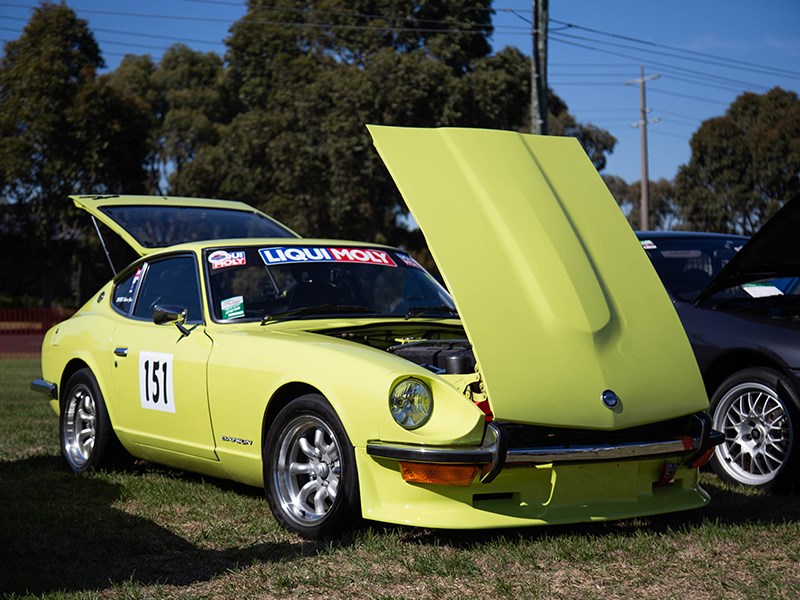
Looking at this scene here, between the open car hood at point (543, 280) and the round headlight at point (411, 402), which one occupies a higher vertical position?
the open car hood at point (543, 280)

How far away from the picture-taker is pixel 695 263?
7.67m

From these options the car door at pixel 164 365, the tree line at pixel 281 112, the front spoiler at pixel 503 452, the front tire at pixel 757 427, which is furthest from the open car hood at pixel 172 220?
the tree line at pixel 281 112

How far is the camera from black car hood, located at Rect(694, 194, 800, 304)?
Answer: 6.14 meters

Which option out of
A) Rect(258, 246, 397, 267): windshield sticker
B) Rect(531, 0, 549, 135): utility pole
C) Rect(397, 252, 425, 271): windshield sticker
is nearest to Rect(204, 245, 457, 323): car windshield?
Rect(258, 246, 397, 267): windshield sticker

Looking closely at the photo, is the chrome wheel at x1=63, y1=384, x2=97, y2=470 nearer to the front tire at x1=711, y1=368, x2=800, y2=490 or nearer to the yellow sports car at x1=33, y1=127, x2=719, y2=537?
the yellow sports car at x1=33, y1=127, x2=719, y2=537

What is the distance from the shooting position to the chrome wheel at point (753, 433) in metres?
6.10

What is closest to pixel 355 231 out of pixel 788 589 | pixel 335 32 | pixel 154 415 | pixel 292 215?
pixel 292 215

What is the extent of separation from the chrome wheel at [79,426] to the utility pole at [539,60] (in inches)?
490

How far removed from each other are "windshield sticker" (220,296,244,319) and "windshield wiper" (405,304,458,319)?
950 mm

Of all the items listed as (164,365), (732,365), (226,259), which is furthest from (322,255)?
(732,365)

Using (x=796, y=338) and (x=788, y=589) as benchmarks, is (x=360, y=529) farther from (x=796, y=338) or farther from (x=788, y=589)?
(x=796, y=338)

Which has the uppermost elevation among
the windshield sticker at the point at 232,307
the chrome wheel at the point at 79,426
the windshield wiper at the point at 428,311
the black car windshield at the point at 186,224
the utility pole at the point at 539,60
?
the utility pole at the point at 539,60

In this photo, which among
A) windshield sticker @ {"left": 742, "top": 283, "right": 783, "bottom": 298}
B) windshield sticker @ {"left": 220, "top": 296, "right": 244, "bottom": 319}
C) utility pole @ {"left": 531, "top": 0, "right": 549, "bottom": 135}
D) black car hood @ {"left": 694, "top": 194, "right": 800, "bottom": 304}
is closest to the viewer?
windshield sticker @ {"left": 220, "top": 296, "right": 244, "bottom": 319}

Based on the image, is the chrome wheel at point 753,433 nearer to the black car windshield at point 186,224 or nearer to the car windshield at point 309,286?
the car windshield at point 309,286
